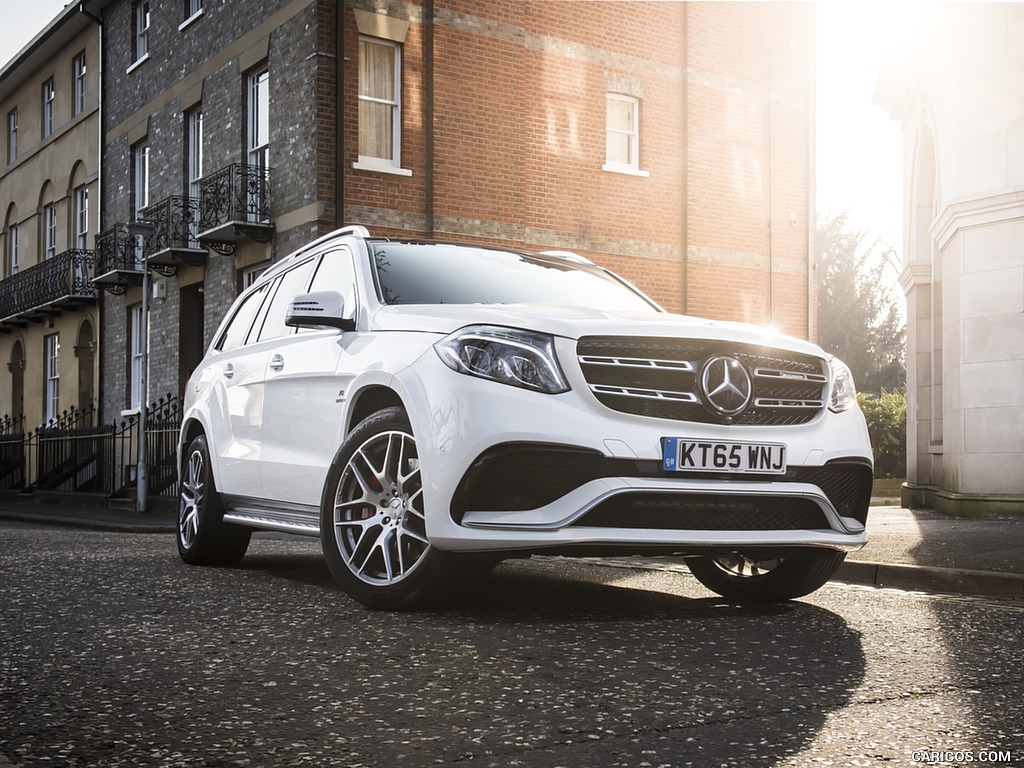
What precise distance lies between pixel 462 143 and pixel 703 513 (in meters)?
15.3

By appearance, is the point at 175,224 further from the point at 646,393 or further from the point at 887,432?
the point at 646,393

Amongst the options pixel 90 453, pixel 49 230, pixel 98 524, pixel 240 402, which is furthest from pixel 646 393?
pixel 49 230

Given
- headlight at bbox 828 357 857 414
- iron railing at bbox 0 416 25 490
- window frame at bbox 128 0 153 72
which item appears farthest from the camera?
iron railing at bbox 0 416 25 490

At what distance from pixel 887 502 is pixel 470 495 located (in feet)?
52.9

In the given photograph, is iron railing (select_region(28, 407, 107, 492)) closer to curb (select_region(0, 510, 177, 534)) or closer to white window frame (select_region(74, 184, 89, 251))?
white window frame (select_region(74, 184, 89, 251))

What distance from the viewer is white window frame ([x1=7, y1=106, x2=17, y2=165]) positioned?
111ft

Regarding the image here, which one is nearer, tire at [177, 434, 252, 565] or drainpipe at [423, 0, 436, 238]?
tire at [177, 434, 252, 565]

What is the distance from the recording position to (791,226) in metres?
23.7

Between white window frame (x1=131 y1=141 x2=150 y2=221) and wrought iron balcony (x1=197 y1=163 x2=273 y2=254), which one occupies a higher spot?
white window frame (x1=131 y1=141 x2=150 y2=221)

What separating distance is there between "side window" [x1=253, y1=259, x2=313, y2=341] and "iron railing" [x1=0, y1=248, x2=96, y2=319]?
2112 cm

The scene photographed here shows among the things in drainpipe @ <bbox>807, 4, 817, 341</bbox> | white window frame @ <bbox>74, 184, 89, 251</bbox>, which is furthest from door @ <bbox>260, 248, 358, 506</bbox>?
white window frame @ <bbox>74, 184, 89, 251</bbox>

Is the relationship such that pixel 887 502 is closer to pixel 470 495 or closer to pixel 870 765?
pixel 470 495

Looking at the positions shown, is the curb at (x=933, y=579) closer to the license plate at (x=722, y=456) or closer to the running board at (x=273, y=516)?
the license plate at (x=722, y=456)

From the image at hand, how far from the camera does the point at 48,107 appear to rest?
31.6 metres
